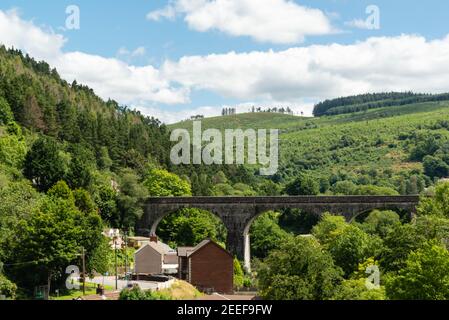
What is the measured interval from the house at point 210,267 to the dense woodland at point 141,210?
483 centimetres

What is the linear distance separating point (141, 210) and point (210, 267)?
22559 millimetres

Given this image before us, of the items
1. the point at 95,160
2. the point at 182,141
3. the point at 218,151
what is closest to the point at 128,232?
the point at 95,160

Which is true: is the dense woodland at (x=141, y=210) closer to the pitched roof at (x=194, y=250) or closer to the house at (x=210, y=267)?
the house at (x=210, y=267)

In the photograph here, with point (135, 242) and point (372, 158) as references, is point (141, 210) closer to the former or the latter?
point (135, 242)

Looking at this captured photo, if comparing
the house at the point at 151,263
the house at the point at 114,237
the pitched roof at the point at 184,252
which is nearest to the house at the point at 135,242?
the house at the point at 114,237

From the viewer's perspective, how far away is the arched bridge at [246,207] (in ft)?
239

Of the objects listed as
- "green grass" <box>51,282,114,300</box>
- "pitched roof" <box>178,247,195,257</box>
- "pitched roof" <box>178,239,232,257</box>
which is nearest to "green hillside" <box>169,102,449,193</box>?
"pitched roof" <box>178,247,195,257</box>

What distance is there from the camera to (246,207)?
77.5 m

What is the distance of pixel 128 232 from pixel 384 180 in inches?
3280

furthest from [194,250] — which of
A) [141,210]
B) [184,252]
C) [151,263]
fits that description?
[141,210]

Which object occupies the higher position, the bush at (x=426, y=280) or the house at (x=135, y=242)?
the bush at (x=426, y=280)

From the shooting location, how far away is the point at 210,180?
108250mm
